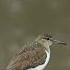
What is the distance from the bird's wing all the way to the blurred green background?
8122 millimetres

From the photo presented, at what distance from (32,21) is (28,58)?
9987 mm

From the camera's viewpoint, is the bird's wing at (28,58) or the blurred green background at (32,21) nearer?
the bird's wing at (28,58)

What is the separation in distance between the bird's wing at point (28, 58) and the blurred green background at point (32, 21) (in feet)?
26.6

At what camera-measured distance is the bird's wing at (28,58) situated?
12379mm

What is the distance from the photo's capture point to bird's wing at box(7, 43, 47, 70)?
12379mm

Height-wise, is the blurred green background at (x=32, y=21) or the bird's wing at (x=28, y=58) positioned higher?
the blurred green background at (x=32, y=21)

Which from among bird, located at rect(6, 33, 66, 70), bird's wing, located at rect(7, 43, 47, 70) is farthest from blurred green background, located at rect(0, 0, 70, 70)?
bird's wing, located at rect(7, 43, 47, 70)

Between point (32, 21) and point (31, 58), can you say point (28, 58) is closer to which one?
point (31, 58)

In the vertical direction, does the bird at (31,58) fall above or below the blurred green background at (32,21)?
below

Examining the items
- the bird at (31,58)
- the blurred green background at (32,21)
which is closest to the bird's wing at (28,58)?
the bird at (31,58)

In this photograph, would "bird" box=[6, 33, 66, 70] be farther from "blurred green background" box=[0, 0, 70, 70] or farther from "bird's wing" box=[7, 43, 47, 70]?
"blurred green background" box=[0, 0, 70, 70]

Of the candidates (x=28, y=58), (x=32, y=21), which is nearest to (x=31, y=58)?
(x=28, y=58)

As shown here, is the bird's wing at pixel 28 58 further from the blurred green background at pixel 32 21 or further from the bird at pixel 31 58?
the blurred green background at pixel 32 21

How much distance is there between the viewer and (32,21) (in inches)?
888
